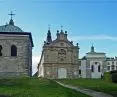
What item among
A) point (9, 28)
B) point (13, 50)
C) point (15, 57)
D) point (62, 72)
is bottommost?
point (62, 72)

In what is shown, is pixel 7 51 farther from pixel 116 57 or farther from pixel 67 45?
pixel 116 57

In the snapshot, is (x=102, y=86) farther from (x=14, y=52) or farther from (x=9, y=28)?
(x=9, y=28)

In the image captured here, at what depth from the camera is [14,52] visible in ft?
180

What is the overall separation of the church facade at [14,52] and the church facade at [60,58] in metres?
33.8

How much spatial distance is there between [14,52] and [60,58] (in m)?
37.4

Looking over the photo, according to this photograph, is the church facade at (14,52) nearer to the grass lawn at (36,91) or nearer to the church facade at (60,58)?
the grass lawn at (36,91)

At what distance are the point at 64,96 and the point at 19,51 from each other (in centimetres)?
3557

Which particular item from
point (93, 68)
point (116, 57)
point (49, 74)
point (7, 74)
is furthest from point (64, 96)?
point (116, 57)

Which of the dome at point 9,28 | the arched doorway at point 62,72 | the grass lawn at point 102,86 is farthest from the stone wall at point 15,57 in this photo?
the arched doorway at point 62,72

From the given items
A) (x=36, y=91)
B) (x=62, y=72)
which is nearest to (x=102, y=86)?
(x=36, y=91)

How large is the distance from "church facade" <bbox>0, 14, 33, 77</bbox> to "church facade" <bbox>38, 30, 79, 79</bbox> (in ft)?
111

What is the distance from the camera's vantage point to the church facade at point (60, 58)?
3501 inches

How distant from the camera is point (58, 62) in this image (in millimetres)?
91000

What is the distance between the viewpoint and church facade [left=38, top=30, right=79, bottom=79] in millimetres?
88938
